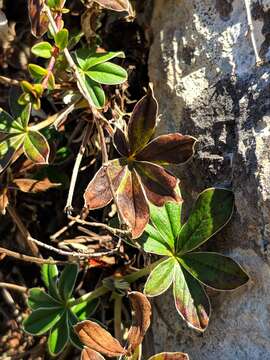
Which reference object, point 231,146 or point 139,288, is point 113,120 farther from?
point 139,288

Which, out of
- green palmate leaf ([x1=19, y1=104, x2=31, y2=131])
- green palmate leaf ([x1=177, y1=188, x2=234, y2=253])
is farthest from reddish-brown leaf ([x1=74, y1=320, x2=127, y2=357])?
green palmate leaf ([x1=19, y1=104, x2=31, y2=131])

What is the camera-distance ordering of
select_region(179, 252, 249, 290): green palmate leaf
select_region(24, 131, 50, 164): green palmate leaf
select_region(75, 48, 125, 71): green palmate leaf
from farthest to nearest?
select_region(75, 48, 125, 71): green palmate leaf, select_region(24, 131, 50, 164): green palmate leaf, select_region(179, 252, 249, 290): green palmate leaf

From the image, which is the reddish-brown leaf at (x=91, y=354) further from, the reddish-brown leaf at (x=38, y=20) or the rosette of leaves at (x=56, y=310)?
the reddish-brown leaf at (x=38, y=20)

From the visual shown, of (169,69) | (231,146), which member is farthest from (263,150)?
(169,69)

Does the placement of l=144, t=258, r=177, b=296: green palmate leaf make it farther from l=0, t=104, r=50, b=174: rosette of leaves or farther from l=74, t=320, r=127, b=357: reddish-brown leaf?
l=0, t=104, r=50, b=174: rosette of leaves

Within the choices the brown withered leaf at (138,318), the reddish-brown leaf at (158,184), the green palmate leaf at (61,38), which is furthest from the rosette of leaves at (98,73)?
the brown withered leaf at (138,318)
